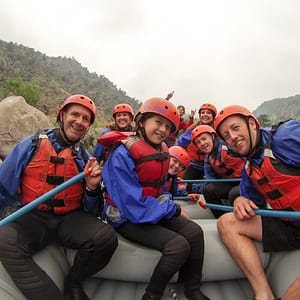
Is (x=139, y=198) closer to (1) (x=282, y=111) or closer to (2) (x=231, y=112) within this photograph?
(2) (x=231, y=112)

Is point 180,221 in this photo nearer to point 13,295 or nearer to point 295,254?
point 295,254

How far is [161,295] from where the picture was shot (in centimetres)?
215

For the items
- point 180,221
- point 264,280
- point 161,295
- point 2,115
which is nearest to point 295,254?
point 264,280

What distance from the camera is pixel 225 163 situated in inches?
166

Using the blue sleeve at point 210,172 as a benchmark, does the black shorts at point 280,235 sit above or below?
below

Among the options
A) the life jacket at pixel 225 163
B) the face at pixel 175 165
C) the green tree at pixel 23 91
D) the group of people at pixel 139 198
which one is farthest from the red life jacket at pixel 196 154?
the green tree at pixel 23 91

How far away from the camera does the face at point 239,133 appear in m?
2.38

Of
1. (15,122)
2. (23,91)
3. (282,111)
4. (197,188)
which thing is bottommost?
(197,188)

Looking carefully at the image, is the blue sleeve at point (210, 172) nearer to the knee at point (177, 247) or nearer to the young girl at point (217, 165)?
the young girl at point (217, 165)

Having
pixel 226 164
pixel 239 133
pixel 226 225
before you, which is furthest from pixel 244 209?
pixel 226 164

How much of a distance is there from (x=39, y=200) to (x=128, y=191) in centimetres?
67

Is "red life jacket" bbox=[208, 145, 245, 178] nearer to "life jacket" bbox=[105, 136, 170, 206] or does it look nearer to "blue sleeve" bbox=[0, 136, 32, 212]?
"life jacket" bbox=[105, 136, 170, 206]

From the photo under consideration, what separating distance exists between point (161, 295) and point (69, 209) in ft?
3.38

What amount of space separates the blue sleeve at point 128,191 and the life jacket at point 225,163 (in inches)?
84.3
